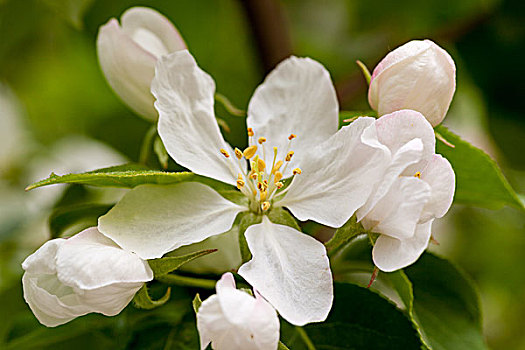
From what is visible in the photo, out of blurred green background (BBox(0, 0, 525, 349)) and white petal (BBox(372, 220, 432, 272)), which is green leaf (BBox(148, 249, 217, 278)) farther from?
blurred green background (BBox(0, 0, 525, 349))

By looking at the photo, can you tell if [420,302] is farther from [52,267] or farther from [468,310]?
[52,267]

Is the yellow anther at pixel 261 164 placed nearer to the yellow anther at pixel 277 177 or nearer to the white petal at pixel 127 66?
the yellow anther at pixel 277 177

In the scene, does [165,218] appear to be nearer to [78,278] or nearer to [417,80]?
[78,278]

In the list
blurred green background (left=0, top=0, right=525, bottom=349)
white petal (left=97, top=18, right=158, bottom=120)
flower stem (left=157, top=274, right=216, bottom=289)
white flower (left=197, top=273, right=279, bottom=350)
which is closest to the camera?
white flower (left=197, top=273, right=279, bottom=350)

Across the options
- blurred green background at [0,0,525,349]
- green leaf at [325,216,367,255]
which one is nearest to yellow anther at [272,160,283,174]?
green leaf at [325,216,367,255]

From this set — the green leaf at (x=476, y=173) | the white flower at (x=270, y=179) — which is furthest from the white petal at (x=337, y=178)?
the green leaf at (x=476, y=173)

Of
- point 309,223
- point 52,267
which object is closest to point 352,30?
point 309,223
